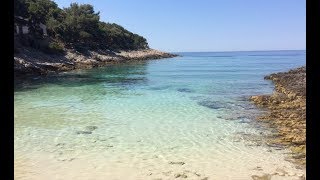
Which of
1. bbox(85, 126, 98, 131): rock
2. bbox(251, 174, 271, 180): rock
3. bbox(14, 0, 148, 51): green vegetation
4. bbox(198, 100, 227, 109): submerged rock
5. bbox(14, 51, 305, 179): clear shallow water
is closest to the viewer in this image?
bbox(251, 174, 271, 180): rock

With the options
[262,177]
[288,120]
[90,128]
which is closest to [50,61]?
[90,128]

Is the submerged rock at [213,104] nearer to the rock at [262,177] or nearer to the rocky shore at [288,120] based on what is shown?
the rocky shore at [288,120]

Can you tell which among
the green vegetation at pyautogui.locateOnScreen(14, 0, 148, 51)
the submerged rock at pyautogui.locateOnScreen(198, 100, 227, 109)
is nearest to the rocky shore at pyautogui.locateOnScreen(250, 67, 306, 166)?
the submerged rock at pyautogui.locateOnScreen(198, 100, 227, 109)

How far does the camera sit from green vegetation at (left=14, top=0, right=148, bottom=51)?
196ft

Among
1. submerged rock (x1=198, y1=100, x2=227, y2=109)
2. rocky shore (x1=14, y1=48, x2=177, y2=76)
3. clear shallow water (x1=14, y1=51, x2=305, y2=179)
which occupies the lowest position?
clear shallow water (x1=14, y1=51, x2=305, y2=179)

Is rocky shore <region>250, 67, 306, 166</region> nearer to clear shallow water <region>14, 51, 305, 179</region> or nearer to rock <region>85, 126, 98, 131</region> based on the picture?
clear shallow water <region>14, 51, 305, 179</region>

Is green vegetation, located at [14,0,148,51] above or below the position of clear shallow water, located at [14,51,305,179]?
above

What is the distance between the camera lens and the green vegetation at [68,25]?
59.6 metres

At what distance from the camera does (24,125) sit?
13727mm

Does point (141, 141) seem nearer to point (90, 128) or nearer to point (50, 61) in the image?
point (90, 128)

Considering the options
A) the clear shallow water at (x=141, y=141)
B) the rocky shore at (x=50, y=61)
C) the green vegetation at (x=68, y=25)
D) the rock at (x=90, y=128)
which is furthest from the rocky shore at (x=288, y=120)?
the green vegetation at (x=68, y=25)

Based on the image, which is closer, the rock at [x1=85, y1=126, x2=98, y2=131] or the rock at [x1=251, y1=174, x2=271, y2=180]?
the rock at [x1=251, y1=174, x2=271, y2=180]

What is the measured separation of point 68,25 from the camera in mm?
69438
